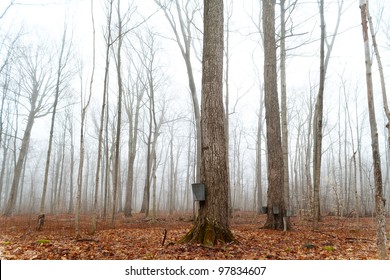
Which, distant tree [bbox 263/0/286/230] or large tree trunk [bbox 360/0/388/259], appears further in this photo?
distant tree [bbox 263/0/286/230]

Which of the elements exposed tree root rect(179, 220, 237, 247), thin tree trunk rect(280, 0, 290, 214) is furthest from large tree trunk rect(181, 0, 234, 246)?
thin tree trunk rect(280, 0, 290, 214)

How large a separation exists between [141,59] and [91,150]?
33.7 meters

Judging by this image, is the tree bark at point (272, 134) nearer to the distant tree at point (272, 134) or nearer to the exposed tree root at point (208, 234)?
the distant tree at point (272, 134)

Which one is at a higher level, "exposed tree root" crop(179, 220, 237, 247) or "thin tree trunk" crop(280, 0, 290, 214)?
"thin tree trunk" crop(280, 0, 290, 214)

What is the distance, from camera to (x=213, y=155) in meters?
4.90

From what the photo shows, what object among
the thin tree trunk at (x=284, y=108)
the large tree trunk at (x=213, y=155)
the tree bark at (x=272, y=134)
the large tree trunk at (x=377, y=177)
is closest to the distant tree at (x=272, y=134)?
the tree bark at (x=272, y=134)

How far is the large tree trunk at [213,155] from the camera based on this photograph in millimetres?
4746

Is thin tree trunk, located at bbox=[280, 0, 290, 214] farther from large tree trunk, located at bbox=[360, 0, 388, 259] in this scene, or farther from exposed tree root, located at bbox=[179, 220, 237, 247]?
large tree trunk, located at bbox=[360, 0, 388, 259]

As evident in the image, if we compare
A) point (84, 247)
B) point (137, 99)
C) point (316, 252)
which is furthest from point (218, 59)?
point (137, 99)

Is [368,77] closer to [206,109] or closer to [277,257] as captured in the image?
[206,109]

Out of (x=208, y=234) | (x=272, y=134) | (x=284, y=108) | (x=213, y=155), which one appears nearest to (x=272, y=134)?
(x=272, y=134)

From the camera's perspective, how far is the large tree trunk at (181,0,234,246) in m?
4.75

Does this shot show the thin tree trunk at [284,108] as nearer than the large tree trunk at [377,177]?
No

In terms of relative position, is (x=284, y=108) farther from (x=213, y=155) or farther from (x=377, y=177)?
(x=377, y=177)
